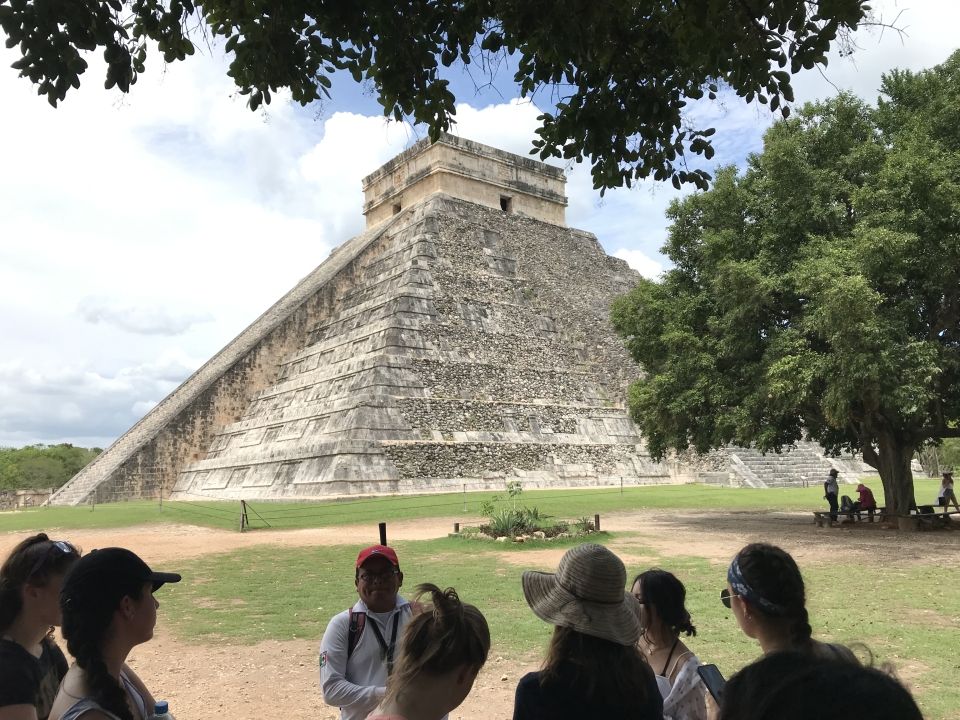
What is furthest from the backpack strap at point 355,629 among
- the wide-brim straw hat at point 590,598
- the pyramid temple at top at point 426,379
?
the pyramid temple at top at point 426,379

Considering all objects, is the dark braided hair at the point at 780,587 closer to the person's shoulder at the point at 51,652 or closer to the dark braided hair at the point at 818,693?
the dark braided hair at the point at 818,693

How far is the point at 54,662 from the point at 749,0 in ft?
14.9

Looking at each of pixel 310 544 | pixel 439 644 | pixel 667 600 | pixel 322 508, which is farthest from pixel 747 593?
pixel 322 508

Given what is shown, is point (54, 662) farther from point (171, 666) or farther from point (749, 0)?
point (749, 0)

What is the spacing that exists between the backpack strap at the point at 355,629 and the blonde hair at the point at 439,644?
1.09 m

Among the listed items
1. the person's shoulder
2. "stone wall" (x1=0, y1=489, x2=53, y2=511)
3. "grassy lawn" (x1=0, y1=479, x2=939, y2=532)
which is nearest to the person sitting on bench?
"grassy lawn" (x1=0, y1=479, x2=939, y2=532)

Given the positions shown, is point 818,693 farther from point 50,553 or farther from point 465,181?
point 465,181

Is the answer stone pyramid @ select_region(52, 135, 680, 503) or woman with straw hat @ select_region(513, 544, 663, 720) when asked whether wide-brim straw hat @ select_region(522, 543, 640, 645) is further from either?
stone pyramid @ select_region(52, 135, 680, 503)

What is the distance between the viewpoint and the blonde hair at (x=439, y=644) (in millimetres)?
1792

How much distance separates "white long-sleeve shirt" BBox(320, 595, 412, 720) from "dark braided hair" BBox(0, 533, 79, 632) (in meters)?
0.98

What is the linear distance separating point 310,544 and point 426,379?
36.7 feet

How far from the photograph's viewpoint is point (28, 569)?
242 centimetres

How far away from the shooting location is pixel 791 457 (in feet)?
90.4

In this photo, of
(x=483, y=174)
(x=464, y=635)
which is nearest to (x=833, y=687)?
(x=464, y=635)
